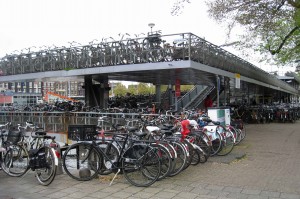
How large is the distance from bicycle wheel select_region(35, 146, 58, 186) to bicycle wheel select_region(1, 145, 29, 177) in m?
0.80

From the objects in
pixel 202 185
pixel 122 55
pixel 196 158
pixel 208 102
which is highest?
pixel 122 55

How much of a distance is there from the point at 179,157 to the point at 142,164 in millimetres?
999

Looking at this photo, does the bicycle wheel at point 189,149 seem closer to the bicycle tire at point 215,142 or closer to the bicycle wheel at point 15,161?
the bicycle tire at point 215,142

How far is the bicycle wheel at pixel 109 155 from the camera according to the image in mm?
6144

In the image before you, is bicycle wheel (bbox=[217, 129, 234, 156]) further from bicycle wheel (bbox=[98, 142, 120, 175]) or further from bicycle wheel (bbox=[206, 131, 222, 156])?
bicycle wheel (bbox=[98, 142, 120, 175])

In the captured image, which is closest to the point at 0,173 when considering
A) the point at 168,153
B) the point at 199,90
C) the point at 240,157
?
the point at 168,153

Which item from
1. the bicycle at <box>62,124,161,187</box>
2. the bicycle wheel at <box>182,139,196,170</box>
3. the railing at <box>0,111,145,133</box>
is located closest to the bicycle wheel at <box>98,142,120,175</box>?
the bicycle at <box>62,124,161,187</box>

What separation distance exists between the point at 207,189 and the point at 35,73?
13.4m

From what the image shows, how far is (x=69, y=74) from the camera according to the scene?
15258 millimetres

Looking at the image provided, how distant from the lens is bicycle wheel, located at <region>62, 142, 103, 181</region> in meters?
6.22

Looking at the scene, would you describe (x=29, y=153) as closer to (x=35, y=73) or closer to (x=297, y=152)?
(x=297, y=152)

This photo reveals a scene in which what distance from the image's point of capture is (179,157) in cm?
647

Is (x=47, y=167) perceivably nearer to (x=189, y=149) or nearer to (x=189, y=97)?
(x=189, y=149)

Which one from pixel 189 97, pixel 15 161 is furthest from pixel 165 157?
pixel 189 97
